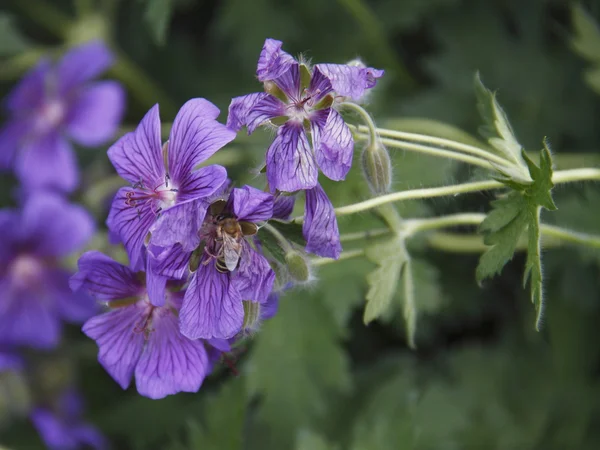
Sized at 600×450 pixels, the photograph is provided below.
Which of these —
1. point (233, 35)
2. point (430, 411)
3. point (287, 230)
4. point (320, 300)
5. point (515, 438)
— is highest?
point (233, 35)

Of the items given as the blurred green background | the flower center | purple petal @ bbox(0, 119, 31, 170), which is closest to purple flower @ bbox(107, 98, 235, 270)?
the blurred green background

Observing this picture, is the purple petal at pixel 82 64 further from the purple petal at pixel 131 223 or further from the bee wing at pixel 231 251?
the bee wing at pixel 231 251

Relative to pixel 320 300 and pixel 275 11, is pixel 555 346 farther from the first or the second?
pixel 275 11

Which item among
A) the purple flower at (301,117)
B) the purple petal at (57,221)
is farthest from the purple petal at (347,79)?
the purple petal at (57,221)

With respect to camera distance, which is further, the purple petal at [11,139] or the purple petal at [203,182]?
the purple petal at [11,139]

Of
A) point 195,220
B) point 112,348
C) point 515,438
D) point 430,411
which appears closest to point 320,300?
point 430,411

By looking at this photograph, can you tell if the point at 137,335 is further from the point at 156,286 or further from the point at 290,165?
the point at 290,165

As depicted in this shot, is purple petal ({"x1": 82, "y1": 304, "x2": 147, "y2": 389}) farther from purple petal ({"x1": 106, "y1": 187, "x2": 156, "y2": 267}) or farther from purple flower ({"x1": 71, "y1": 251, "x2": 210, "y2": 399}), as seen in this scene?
purple petal ({"x1": 106, "y1": 187, "x2": 156, "y2": 267})
